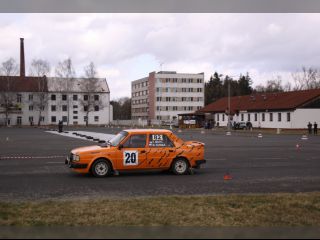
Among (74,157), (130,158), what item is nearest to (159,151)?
(130,158)

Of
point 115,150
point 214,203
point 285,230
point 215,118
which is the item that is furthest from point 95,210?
point 215,118

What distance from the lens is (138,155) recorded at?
1406 cm

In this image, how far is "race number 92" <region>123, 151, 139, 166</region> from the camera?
548 inches

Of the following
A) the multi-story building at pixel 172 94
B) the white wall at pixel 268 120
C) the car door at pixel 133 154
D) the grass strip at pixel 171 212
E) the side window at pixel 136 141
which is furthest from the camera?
the multi-story building at pixel 172 94

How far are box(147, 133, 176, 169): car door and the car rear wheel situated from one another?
0.61 feet

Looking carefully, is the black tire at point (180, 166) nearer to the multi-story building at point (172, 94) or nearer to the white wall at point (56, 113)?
the white wall at point (56, 113)

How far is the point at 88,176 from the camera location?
45.5 feet

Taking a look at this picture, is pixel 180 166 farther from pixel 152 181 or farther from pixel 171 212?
pixel 171 212

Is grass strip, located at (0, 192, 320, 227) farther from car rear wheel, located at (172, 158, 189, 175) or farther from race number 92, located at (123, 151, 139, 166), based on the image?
car rear wheel, located at (172, 158, 189, 175)

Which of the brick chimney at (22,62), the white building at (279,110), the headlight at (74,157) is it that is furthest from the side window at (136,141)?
the brick chimney at (22,62)

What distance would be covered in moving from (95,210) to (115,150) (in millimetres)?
5887

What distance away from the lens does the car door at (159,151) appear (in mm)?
14164

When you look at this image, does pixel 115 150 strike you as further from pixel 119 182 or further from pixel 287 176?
pixel 287 176

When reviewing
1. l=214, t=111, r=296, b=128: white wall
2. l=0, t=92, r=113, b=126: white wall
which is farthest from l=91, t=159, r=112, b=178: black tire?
l=0, t=92, r=113, b=126: white wall
